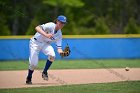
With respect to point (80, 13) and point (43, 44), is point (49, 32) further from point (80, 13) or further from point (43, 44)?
point (80, 13)

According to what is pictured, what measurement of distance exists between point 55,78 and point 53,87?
2.31 meters

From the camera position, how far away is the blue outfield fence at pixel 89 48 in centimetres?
2278

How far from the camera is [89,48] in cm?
2347

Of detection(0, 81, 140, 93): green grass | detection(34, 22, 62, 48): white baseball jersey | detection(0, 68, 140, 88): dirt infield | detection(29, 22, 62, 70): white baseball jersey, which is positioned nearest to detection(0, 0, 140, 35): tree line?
detection(0, 68, 140, 88): dirt infield

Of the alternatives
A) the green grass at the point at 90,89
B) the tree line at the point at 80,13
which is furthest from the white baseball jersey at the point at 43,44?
the tree line at the point at 80,13

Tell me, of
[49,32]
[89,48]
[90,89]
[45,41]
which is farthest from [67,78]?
[89,48]

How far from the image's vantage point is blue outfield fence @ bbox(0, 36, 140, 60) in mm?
22781

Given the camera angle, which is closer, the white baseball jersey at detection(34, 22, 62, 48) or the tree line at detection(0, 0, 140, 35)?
the white baseball jersey at detection(34, 22, 62, 48)

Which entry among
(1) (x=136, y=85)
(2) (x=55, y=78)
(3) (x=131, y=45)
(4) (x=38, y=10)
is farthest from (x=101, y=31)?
(1) (x=136, y=85)

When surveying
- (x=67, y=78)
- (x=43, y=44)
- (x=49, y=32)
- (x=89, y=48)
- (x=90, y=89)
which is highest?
(x=49, y=32)

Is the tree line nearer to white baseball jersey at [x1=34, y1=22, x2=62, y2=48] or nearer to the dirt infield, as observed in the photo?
the dirt infield

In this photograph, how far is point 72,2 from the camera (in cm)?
3769

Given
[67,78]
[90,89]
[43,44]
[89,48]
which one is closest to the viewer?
[90,89]

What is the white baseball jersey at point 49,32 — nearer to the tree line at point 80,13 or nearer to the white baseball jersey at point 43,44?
the white baseball jersey at point 43,44
